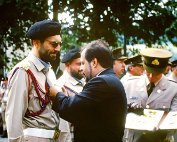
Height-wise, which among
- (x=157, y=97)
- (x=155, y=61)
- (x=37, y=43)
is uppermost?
(x=37, y=43)

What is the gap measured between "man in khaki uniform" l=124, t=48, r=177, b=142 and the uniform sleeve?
57.5 inches

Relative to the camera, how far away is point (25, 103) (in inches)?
160

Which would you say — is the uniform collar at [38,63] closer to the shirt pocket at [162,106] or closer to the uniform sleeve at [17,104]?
the uniform sleeve at [17,104]

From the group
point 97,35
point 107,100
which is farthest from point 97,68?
point 97,35

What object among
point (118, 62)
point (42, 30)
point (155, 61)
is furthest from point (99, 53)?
point (118, 62)

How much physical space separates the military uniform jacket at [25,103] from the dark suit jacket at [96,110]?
0.36 meters

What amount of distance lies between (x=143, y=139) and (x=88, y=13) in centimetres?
1283

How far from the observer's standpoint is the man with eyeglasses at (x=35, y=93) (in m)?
4.01

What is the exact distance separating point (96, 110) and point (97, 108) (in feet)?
0.06

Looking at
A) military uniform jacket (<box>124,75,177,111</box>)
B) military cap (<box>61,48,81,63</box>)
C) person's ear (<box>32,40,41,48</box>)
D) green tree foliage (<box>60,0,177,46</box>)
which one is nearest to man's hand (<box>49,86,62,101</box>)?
person's ear (<box>32,40,41,48</box>)

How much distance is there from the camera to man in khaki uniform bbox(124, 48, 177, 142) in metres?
5.09

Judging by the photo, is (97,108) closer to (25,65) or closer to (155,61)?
(25,65)

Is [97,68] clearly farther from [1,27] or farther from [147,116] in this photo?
[1,27]

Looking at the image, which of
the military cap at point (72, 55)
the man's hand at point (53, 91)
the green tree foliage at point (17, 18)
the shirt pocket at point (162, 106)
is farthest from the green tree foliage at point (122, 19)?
the man's hand at point (53, 91)
